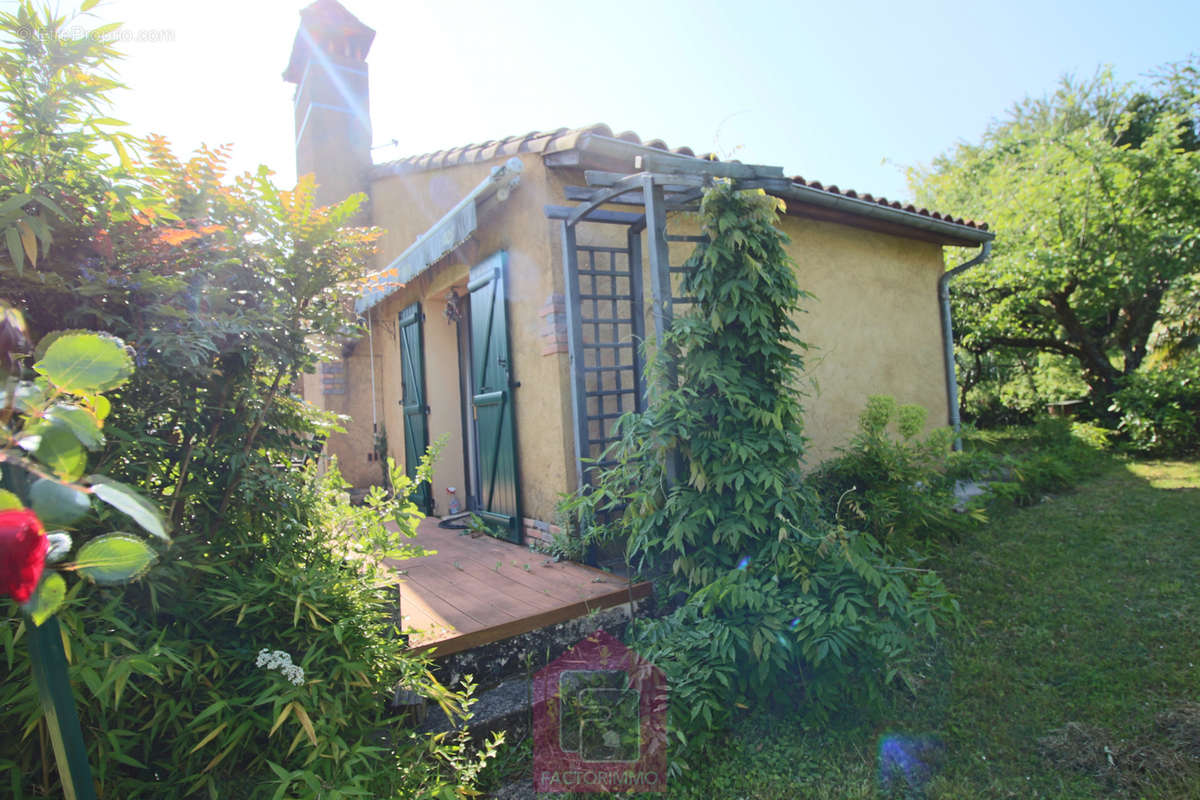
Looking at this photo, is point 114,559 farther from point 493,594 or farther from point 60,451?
point 493,594

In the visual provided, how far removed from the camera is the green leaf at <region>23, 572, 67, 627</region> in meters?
0.58

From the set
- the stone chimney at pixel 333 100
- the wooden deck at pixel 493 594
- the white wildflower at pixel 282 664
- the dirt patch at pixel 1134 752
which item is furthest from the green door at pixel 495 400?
the stone chimney at pixel 333 100

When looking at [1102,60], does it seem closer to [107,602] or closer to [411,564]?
[411,564]

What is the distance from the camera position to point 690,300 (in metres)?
3.33

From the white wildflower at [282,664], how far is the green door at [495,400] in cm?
291

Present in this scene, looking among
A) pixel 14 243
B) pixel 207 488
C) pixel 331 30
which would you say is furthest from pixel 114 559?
pixel 331 30

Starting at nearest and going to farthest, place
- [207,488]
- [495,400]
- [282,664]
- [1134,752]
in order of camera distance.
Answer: [282,664] < [207,488] < [1134,752] < [495,400]

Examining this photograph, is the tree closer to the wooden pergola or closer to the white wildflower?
the wooden pergola

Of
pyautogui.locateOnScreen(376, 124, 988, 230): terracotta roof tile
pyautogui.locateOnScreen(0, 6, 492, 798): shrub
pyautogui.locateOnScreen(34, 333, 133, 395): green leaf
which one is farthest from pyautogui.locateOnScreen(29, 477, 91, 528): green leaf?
pyautogui.locateOnScreen(376, 124, 988, 230): terracotta roof tile

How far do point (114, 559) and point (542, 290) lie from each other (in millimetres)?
3875

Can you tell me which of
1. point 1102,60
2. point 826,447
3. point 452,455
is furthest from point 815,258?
point 1102,60

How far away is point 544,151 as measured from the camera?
13.7ft

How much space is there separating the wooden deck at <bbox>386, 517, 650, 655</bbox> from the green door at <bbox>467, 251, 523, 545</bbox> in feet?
1.42

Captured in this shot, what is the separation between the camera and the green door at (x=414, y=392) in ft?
21.1
